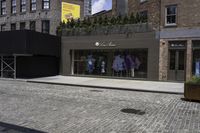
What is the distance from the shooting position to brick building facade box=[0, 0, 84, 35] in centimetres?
2878

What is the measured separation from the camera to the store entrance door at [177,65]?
21172 mm

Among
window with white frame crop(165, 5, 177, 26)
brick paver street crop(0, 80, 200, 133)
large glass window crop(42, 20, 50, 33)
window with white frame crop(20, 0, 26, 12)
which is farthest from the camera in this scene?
window with white frame crop(20, 0, 26, 12)

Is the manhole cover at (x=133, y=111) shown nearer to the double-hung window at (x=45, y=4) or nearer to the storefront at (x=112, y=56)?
the storefront at (x=112, y=56)

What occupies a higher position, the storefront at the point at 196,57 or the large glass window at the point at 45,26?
the large glass window at the point at 45,26

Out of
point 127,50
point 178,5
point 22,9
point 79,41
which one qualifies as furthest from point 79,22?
point 178,5

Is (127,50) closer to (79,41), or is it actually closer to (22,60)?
(79,41)

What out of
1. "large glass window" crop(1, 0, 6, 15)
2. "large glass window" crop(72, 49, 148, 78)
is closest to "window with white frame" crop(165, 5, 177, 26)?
"large glass window" crop(72, 49, 148, 78)

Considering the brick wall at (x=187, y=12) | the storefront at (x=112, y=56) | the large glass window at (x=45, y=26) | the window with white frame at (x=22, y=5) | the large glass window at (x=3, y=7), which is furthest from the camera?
the large glass window at (x=3, y=7)

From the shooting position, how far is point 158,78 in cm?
2197

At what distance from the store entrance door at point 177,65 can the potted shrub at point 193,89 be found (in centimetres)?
Answer: 894

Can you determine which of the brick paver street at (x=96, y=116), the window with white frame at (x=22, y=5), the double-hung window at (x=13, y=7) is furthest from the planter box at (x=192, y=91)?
the double-hung window at (x=13, y=7)

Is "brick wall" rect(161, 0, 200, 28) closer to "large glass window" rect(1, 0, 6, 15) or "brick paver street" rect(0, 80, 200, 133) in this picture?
"brick paver street" rect(0, 80, 200, 133)

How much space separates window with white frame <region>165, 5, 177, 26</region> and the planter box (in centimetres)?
1014

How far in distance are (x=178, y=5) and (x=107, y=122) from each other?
16.2 meters
